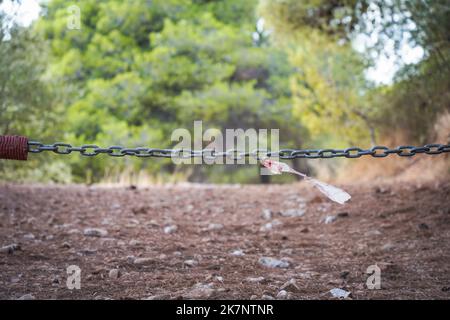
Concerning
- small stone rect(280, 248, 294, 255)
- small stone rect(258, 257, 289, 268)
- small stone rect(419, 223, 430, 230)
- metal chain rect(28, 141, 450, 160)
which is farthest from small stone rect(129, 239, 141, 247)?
small stone rect(419, 223, 430, 230)

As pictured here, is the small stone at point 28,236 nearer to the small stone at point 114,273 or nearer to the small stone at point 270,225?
the small stone at point 114,273

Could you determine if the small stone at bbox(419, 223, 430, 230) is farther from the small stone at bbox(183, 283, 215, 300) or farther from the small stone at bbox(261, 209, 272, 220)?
the small stone at bbox(183, 283, 215, 300)

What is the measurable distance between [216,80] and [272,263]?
A: 11045 millimetres

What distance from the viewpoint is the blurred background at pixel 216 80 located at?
6.02m

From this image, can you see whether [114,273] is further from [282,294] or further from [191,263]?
[282,294]

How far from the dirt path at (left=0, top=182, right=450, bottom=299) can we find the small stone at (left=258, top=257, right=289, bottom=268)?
0.15 feet

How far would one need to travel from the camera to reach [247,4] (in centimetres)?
1538

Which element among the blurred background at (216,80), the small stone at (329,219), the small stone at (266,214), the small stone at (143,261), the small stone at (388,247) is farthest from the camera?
the blurred background at (216,80)

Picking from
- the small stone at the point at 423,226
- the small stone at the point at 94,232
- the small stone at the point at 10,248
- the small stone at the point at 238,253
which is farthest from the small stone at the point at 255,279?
the small stone at the point at 423,226

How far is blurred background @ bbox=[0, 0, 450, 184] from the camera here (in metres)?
6.02

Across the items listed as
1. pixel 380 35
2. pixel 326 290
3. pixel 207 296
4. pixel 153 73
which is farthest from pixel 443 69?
pixel 153 73

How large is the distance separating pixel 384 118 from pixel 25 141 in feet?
19.2

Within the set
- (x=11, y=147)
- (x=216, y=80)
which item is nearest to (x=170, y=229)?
(x=11, y=147)

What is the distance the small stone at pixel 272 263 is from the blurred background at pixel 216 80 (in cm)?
314
